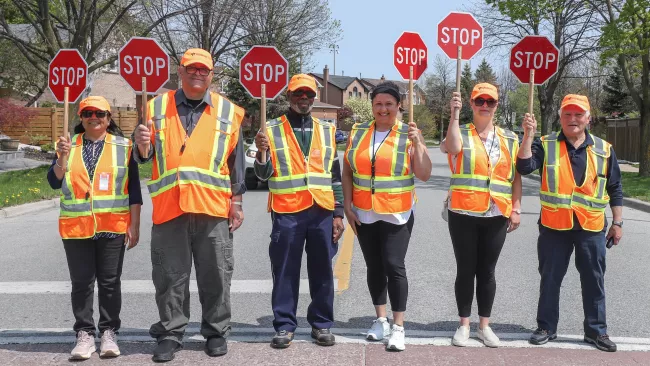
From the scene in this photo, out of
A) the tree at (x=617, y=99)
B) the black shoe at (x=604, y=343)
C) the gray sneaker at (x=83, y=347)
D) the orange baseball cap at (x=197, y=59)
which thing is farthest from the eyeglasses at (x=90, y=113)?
the tree at (x=617, y=99)

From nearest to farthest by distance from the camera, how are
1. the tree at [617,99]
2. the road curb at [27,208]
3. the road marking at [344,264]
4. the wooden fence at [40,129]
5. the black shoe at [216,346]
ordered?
the black shoe at [216,346]
the road marking at [344,264]
the road curb at [27,208]
the wooden fence at [40,129]
the tree at [617,99]

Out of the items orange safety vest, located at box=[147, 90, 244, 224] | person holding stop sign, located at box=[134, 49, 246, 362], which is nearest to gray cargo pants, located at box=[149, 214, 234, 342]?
person holding stop sign, located at box=[134, 49, 246, 362]

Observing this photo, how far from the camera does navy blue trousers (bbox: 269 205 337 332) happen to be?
15.8 feet

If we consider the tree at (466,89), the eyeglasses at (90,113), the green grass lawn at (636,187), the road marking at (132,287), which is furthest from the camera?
the tree at (466,89)

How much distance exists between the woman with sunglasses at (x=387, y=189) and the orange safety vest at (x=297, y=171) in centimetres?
22

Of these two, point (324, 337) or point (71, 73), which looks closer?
point (324, 337)

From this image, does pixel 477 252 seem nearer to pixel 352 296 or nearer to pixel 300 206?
pixel 300 206

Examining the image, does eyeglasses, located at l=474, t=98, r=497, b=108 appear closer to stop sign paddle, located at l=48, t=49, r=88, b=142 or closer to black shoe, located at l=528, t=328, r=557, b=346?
black shoe, located at l=528, t=328, r=557, b=346

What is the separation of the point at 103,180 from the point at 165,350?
122 cm

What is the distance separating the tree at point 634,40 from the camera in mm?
18031

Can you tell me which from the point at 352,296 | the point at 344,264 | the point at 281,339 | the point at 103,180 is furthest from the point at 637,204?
the point at 103,180

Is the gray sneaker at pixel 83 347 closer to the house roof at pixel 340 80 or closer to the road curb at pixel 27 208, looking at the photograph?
the road curb at pixel 27 208

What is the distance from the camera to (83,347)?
455 cm

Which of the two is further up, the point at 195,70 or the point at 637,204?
the point at 195,70
